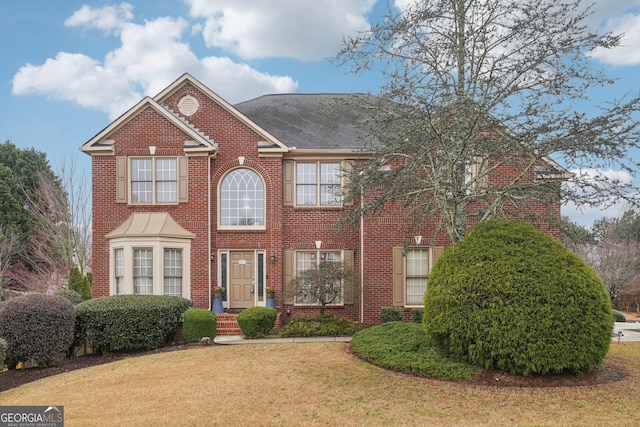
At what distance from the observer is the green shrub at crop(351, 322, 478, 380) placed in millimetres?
8438

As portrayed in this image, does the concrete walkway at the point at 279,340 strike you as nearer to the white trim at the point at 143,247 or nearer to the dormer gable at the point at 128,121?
the white trim at the point at 143,247

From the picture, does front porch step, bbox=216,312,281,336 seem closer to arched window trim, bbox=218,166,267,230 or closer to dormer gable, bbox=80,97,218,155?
arched window trim, bbox=218,166,267,230

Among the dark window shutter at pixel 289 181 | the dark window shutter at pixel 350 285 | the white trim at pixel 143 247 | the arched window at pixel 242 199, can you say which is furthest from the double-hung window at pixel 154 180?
the dark window shutter at pixel 350 285

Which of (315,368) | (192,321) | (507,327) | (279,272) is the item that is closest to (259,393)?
(315,368)

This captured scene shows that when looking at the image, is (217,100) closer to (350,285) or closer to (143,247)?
(143,247)

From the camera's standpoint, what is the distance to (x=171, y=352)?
11.6 meters

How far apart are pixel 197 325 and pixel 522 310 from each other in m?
8.15

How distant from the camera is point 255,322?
43.5 feet

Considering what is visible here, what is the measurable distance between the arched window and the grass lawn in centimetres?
659

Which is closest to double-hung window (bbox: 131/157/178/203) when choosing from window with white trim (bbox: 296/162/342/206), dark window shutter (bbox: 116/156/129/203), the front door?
dark window shutter (bbox: 116/156/129/203)

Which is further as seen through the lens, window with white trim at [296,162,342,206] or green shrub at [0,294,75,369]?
window with white trim at [296,162,342,206]

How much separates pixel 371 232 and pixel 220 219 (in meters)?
4.94

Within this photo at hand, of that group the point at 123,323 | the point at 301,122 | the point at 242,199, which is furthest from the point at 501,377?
the point at 301,122

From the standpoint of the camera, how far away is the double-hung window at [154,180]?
51.2ft
